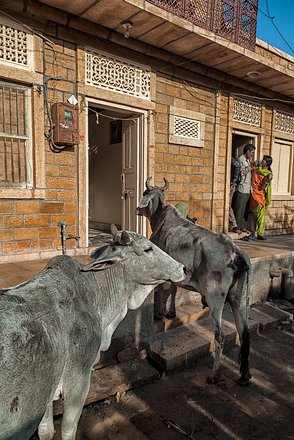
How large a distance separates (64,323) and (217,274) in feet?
6.06

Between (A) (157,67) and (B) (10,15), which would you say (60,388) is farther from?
(A) (157,67)

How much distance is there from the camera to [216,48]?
6.39 metres

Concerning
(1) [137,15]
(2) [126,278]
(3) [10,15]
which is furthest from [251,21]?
(2) [126,278]

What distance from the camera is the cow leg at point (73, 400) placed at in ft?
5.34

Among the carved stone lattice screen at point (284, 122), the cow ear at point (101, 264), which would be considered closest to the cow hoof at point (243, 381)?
the cow ear at point (101, 264)

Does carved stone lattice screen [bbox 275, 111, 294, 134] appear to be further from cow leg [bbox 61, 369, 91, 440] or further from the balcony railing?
cow leg [bbox 61, 369, 91, 440]

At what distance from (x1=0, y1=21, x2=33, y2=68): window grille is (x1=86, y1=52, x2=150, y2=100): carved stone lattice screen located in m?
1.00

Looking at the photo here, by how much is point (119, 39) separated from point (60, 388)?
226 inches

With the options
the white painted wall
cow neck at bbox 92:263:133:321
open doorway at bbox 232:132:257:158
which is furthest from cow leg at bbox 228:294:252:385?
open doorway at bbox 232:132:257:158

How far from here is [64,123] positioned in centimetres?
503

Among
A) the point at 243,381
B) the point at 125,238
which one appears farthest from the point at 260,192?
the point at 125,238

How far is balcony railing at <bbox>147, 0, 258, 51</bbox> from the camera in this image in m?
5.77

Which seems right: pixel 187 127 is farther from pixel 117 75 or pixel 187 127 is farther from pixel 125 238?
pixel 125 238

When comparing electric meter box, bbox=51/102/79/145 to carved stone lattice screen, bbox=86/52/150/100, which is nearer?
electric meter box, bbox=51/102/79/145
